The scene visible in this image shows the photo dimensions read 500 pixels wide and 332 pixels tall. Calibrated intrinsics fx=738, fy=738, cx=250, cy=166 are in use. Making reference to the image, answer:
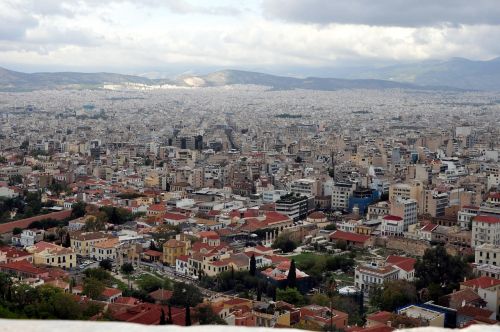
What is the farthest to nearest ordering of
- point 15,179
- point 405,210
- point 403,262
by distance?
point 15,179, point 405,210, point 403,262

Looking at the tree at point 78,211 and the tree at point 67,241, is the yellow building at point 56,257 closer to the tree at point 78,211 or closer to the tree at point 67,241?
the tree at point 67,241

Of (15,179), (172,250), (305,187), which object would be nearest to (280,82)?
(15,179)

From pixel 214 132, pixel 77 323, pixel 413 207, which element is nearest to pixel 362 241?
pixel 413 207

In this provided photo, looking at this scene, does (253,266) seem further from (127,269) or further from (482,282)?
(482,282)

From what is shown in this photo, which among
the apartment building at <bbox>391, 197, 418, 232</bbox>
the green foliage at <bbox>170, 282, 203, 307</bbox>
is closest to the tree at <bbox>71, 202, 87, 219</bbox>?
the apartment building at <bbox>391, 197, 418, 232</bbox>

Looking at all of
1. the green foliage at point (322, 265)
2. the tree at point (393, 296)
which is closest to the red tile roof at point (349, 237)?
the green foliage at point (322, 265)

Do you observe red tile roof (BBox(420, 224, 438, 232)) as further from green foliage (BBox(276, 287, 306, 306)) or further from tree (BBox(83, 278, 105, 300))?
tree (BBox(83, 278, 105, 300))

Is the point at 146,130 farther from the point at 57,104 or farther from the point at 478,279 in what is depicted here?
the point at 478,279
